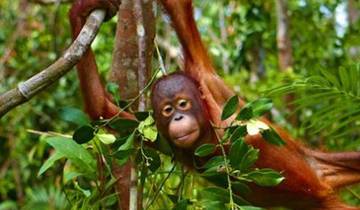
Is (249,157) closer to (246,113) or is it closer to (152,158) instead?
(246,113)

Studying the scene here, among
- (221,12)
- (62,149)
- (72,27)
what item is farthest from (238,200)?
(221,12)

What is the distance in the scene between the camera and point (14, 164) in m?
5.62

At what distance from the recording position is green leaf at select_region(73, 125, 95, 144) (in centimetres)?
214

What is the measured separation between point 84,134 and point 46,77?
294mm

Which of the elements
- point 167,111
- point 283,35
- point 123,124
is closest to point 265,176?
point 123,124

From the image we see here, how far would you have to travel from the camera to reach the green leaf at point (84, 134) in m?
2.14

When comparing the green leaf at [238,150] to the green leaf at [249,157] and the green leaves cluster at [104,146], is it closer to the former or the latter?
the green leaf at [249,157]

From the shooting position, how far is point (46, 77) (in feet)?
6.32

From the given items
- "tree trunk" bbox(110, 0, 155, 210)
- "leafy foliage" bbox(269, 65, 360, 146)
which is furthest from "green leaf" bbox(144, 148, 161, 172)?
"leafy foliage" bbox(269, 65, 360, 146)

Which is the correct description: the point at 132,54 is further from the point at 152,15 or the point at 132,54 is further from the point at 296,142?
the point at 296,142

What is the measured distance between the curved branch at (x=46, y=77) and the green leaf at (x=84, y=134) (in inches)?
9.6

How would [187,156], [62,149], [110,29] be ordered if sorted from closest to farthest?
1. [62,149]
2. [187,156]
3. [110,29]

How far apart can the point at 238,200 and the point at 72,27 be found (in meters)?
1.06

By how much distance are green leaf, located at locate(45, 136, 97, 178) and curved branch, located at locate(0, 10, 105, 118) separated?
0.95ft
